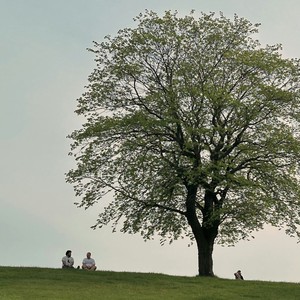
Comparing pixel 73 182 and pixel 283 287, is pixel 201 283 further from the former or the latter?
pixel 73 182

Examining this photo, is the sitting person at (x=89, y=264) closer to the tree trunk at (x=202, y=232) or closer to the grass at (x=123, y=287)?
the grass at (x=123, y=287)

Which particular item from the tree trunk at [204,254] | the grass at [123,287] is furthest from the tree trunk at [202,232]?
the grass at [123,287]

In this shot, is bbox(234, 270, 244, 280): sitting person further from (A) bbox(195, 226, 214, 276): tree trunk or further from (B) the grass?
(B) the grass

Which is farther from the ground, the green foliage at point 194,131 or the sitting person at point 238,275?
the green foliage at point 194,131

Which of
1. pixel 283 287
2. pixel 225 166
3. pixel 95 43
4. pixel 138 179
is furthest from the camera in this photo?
pixel 95 43

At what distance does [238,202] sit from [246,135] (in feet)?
13.3

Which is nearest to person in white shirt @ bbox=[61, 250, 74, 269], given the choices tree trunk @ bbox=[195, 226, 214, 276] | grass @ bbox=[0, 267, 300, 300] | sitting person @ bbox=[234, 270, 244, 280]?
grass @ bbox=[0, 267, 300, 300]

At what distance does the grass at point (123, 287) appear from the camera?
81.6 feet

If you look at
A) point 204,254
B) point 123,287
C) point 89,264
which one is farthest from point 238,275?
point 123,287

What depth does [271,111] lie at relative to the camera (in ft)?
120

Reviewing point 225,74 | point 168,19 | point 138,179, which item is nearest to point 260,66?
point 225,74

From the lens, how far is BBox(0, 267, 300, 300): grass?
81.6ft

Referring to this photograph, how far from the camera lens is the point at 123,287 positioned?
2772 centimetres

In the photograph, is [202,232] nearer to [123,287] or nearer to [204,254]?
[204,254]
